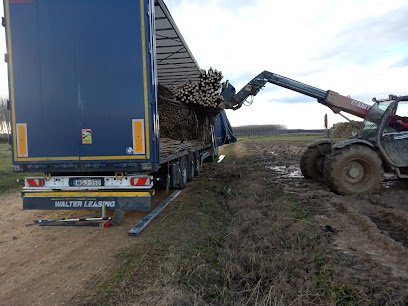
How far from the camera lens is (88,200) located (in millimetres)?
5285

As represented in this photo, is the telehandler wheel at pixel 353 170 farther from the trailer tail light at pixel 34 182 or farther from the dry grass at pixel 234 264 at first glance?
the trailer tail light at pixel 34 182

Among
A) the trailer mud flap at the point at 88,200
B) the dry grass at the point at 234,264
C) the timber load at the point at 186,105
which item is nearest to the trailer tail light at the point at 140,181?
the trailer mud flap at the point at 88,200

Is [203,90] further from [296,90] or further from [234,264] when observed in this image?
[234,264]

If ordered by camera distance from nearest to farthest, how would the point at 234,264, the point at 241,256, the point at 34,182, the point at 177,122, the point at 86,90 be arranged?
the point at 234,264 < the point at 241,256 < the point at 86,90 < the point at 34,182 < the point at 177,122

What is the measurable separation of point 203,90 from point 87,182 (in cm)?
488

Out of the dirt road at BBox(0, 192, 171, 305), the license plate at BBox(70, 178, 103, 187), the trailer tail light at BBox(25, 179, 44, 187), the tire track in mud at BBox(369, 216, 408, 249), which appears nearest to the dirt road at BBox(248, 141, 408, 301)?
the tire track in mud at BBox(369, 216, 408, 249)

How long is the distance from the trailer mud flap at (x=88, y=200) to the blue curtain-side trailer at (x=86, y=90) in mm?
26

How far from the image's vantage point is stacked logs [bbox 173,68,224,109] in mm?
8688

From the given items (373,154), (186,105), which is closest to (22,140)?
(186,105)

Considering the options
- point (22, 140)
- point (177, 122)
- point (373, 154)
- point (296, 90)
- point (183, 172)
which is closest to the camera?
point (22, 140)

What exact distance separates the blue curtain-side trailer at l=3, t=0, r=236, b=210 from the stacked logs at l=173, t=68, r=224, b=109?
11.5ft

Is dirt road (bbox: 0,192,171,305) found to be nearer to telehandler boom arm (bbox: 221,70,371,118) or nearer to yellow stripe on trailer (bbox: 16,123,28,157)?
yellow stripe on trailer (bbox: 16,123,28,157)

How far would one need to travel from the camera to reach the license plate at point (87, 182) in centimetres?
529

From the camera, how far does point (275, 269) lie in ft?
11.5
